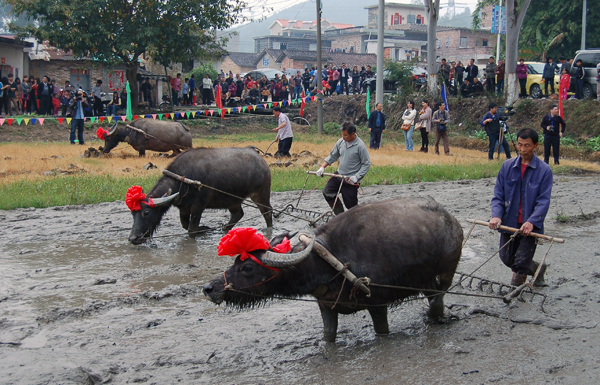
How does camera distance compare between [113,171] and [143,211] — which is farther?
[113,171]

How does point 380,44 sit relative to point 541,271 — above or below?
above

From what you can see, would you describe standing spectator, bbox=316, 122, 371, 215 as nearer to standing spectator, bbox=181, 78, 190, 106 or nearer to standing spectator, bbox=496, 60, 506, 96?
standing spectator, bbox=496, 60, 506, 96

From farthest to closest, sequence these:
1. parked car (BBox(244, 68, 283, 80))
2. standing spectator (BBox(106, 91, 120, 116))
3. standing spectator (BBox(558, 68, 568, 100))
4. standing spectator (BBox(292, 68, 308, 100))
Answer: parked car (BBox(244, 68, 283, 80)), standing spectator (BBox(292, 68, 308, 100)), standing spectator (BBox(106, 91, 120, 116)), standing spectator (BBox(558, 68, 568, 100))

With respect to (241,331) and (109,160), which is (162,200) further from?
(109,160)

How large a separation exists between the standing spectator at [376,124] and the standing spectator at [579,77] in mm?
7498

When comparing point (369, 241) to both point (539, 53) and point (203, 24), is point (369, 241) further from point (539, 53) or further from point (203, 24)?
point (539, 53)

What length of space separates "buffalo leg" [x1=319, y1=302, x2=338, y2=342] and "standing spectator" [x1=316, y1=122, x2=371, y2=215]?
2853 mm

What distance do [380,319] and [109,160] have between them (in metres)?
12.4

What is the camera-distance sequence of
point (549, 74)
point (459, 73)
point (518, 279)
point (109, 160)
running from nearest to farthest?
point (518, 279) → point (109, 160) → point (549, 74) → point (459, 73)

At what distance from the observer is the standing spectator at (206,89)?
28.4 metres

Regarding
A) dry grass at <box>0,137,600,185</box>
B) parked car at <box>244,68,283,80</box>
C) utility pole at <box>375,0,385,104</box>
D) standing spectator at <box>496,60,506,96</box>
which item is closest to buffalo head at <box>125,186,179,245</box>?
dry grass at <box>0,137,600,185</box>

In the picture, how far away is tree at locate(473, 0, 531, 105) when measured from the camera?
20953mm

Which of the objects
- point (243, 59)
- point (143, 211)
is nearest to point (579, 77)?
point (143, 211)

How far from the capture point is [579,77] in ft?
66.6
